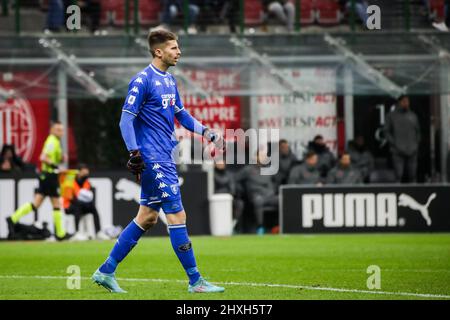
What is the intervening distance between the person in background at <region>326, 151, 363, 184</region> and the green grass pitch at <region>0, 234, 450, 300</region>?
2.04m

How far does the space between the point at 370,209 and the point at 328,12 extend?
210 inches

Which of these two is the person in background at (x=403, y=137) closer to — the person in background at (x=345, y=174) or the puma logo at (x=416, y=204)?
the person in background at (x=345, y=174)

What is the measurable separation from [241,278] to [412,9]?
1420 cm

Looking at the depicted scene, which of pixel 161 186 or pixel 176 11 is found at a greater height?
pixel 176 11

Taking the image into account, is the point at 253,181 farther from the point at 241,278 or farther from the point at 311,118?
the point at 241,278

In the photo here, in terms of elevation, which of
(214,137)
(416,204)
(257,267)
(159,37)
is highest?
(159,37)

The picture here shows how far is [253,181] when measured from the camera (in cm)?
2320

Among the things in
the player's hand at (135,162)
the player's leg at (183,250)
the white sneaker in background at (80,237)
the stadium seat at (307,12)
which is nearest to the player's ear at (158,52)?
the player's hand at (135,162)

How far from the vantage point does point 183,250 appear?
1022 centimetres

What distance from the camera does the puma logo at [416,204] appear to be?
22.4 meters

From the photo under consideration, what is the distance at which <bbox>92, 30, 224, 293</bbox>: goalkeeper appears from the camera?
10.2 metres

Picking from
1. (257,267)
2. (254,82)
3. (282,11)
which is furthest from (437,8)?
(257,267)

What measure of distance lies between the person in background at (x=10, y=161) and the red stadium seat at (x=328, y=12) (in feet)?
24.3

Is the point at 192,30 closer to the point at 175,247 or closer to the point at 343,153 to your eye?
the point at 343,153
